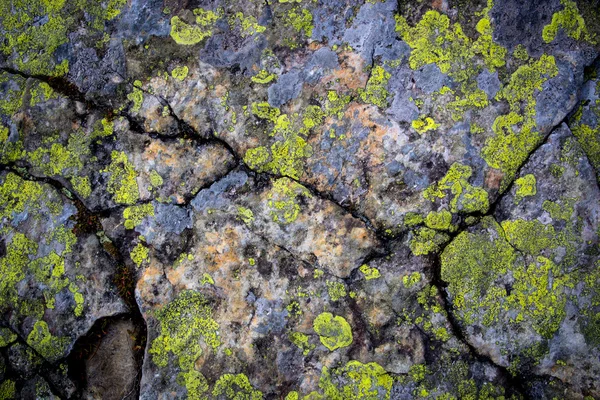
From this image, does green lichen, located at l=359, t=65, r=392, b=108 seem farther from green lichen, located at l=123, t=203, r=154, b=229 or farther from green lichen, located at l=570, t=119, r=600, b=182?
green lichen, located at l=123, t=203, r=154, b=229

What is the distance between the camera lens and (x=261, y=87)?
91.4 inches

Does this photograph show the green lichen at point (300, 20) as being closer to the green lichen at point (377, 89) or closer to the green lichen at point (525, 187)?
the green lichen at point (377, 89)

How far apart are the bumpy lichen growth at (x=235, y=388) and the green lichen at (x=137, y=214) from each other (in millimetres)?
892

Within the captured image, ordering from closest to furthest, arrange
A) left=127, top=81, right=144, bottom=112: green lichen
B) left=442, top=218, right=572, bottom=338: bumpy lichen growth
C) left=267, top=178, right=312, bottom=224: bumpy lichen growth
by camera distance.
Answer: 1. left=442, top=218, right=572, bottom=338: bumpy lichen growth
2. left=267, top=178, right=312, bottom=224: bumpy lichen growth
3. left=127, top=81, right=144, bottom=112: green lichen

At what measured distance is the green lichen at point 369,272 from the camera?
2.22 meters

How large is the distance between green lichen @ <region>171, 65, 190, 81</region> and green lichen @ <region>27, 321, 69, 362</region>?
4.76 ft

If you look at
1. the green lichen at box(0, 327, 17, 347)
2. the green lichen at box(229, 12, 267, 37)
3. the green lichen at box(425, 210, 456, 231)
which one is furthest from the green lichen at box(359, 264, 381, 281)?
the green lichen at box(0, 327, 17, 347)

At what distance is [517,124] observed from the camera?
2.21 meters

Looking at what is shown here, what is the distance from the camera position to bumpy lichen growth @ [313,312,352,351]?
221 cm

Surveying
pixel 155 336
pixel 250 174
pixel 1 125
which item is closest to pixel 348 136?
pixel 250 174

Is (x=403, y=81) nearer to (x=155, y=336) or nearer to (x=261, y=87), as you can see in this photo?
(x=261, y=87)

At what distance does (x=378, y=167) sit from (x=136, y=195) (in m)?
Result: 1.25

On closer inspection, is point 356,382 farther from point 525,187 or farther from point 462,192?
point 525,187

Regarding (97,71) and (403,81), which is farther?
(97,71)
